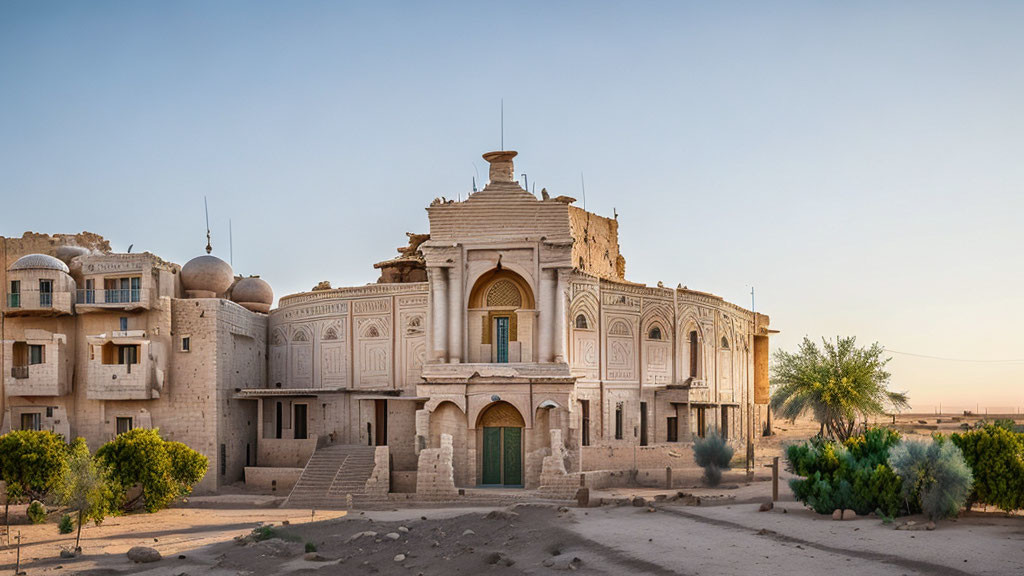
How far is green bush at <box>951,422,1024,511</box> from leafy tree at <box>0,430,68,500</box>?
25736 millimetres

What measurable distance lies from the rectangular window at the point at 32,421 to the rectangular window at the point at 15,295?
4170 millimetres

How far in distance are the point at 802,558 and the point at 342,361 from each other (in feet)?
78.4

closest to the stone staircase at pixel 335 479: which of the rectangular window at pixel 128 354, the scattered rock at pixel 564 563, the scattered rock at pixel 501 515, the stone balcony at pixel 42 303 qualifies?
the scattered rock at pixel 501 515

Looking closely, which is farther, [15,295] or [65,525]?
[15,295]

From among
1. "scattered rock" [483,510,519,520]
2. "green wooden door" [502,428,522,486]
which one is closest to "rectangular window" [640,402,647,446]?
"green wooden door" [502,428,522,486]

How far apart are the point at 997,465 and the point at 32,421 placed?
32.9 meters

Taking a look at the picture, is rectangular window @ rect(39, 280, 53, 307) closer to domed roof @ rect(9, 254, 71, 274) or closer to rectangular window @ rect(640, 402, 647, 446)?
domed roof @ rect(9, 254, 71, 274)

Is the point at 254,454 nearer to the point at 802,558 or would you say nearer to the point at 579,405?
the point at 579,405

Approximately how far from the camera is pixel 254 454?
40031 millimetres

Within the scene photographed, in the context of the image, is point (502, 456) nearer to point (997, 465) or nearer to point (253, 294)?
point (253, 294)

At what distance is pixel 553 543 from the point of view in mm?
23188

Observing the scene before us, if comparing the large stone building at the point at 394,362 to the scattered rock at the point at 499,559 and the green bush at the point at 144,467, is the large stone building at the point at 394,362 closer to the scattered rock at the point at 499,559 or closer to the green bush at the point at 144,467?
the green bush at the point at 144,467

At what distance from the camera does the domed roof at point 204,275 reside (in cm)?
4088

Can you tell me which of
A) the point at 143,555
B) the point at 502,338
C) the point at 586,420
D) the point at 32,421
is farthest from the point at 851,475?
the point at 32,421
